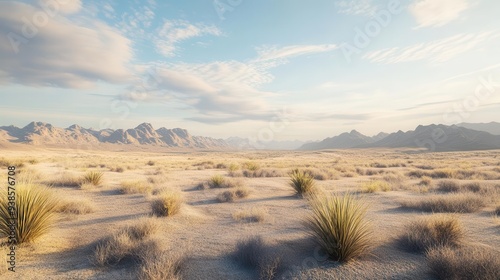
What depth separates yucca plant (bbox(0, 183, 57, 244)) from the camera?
240 inches

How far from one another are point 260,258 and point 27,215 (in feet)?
17.8

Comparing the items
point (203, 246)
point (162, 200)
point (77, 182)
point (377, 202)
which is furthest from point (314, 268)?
point (77, 182)

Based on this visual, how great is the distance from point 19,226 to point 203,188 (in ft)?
29.8

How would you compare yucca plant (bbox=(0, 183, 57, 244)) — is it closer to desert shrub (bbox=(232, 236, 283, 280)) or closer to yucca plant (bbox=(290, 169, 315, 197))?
desert shrub (bbox=(232, 236, 283, 280))

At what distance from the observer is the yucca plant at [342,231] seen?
5.33 metres

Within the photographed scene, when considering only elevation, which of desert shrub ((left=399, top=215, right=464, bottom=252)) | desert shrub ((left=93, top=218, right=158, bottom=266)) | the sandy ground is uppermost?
desert shrub ((left=399, top=215, right=464, bottom=252))

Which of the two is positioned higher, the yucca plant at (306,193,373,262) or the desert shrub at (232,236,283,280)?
the yucca plant at (306,193,373,262)

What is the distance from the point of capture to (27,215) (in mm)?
6250

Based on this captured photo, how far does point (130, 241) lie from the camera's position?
19.1 feet

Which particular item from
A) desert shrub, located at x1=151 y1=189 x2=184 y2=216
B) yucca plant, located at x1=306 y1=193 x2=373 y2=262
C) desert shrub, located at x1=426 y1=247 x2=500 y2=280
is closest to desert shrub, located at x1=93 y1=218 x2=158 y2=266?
desert shrub, located at x1=151 y1=189 x2=184 y2=216

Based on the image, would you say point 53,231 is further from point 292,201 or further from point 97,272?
point 292,201

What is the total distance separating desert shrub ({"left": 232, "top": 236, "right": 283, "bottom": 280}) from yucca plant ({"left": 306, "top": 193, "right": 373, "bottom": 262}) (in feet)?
3.36

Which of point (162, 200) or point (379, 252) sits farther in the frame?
point (162, 200)

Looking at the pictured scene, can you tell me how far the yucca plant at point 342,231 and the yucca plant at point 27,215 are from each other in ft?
20.7
